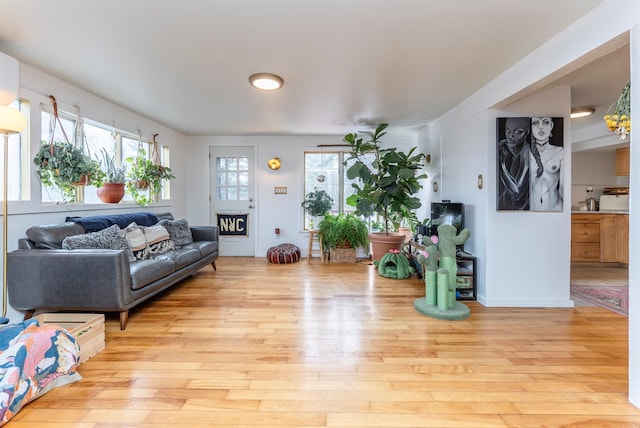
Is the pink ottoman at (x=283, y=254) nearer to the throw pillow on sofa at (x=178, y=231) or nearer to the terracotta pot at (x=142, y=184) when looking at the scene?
the throw pillow on sofa at (x=178, y=231)

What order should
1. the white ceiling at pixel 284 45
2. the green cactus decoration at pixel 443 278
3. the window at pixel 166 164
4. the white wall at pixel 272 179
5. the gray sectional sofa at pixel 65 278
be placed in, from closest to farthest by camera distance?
the white ceiling at pixel 284 45
the gray sectional sofa at pixel 65 278
the green cactus decoration at pixel 443 278
the window at pixel 166 164
the white wall at pixel 272 179

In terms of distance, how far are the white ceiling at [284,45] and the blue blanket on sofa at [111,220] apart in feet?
4.41

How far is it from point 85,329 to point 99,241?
97cm

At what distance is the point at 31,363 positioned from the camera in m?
1.54

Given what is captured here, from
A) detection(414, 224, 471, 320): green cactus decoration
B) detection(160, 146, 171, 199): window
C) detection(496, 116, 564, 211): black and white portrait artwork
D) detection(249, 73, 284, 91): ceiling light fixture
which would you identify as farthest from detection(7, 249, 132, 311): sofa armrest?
detection(496, 116, 564, 211): black and white portrait artwork

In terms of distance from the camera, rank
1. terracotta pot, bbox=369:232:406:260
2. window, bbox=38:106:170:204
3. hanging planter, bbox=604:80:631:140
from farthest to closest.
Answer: terracotta pot, bbox=369:232:406:260 < window, bbox=38:106:170:204 < hanging planter, bbox=604:80:631:140

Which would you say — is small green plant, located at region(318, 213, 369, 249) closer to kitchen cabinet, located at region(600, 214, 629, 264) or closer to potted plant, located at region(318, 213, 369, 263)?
potted plant, located at region(318, 213, 369, 263)

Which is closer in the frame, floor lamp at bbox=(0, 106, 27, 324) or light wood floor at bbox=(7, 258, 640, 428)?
light wood floor at bbox=(7, 258, 640, 428)

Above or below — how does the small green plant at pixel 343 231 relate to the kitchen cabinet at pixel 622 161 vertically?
below

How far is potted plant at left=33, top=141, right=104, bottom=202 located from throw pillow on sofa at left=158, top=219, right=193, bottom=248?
3.94 feet

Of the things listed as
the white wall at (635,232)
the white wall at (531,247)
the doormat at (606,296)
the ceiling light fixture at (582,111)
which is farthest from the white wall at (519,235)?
the ceiling light fixture at (582,111)

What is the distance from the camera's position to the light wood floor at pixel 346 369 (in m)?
1.47

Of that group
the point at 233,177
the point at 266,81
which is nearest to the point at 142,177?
the point at 233,177

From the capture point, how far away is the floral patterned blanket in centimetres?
143
